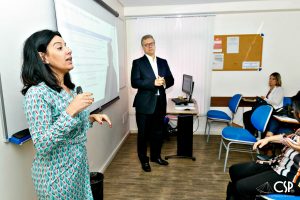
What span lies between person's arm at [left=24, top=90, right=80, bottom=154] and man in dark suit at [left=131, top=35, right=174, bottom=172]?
1690mm

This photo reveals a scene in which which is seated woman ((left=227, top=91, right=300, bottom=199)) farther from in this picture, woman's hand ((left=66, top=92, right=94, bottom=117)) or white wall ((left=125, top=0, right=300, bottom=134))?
white wall ((left=125, top=0, right=300, bottom=134))

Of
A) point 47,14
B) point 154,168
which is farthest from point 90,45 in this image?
point 154,168

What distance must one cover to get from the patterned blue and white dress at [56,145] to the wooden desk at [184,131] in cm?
193

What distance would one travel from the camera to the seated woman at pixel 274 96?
3658 millimetres

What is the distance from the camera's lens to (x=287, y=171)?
1.58 meters

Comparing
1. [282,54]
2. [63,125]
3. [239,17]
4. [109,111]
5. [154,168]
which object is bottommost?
[154,168]

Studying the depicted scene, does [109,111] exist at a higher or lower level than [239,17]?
lower

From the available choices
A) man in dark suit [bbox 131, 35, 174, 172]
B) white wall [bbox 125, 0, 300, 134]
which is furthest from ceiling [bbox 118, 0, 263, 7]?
man in dark suit [bbox 131, 35, 174, 172]

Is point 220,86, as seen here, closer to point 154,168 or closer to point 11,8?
point 154,168

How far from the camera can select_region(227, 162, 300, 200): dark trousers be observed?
4.98 feet

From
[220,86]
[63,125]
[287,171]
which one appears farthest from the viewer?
[220,86]

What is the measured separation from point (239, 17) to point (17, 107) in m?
Result: 3.89

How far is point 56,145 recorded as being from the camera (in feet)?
3.27

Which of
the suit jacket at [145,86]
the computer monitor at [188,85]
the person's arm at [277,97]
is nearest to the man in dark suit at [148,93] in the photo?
the suit jacket at [145,86]
